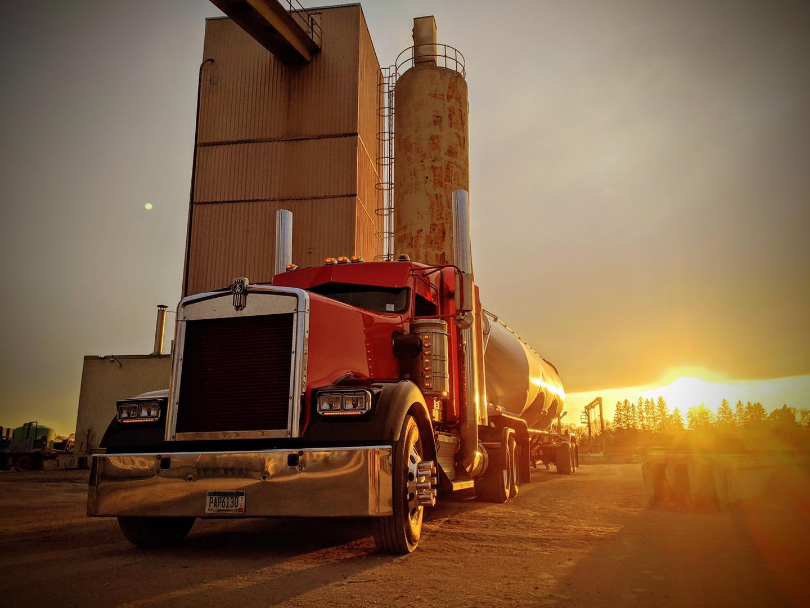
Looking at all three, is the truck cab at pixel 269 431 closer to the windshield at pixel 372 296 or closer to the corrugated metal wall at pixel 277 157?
the windshield at pixel 372 296

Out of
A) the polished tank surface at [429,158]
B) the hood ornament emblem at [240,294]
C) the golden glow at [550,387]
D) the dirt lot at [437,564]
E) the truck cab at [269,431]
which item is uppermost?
the polished tank surface at [429,158]

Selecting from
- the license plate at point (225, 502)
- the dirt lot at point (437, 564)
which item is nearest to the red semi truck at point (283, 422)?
the license plate at point (225, 502)

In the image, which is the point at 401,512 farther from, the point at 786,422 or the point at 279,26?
the point at 279,26

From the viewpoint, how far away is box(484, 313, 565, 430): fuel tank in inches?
470

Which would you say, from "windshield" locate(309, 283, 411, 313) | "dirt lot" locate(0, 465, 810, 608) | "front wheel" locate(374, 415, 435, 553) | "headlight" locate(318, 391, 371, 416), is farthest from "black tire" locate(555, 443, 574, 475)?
"headlight" locate(318, 391, 371, 416)

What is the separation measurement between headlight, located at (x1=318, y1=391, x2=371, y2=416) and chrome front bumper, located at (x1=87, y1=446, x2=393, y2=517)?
1.15ft

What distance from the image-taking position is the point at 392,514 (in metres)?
5.22

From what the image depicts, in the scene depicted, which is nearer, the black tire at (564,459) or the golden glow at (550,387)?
the golden glow at (550,387)

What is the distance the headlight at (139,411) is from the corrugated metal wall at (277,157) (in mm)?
18715

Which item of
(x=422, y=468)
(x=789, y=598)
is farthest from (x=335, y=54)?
(x=789, y=598)

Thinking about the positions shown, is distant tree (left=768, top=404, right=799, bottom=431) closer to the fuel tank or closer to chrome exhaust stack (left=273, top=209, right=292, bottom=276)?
the fuel tank

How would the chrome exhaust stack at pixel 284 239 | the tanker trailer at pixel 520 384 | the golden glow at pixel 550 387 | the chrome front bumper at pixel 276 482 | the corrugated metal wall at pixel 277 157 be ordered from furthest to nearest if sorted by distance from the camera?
the corrugated metal wall at pixel 277 157 < the golden glow at pixel 550 387 < the tanker trailer at pixel 520 384 < the chrome exhaust stack at pixel 284 239 < the chrome front bumper at pixel 276 482

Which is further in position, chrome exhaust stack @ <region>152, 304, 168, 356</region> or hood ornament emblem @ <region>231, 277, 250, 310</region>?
chrome exhaust stack @ <region>152, 304, 168, 356</region>

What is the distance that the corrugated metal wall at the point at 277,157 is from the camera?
25.0 meters
